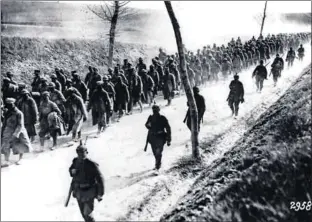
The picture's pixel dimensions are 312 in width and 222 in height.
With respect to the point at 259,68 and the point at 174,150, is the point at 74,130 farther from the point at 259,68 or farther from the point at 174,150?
the point at 259,68

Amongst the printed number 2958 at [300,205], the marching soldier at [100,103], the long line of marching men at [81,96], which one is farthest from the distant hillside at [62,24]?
the printed number 2958 at [300,205]

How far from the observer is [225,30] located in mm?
63625

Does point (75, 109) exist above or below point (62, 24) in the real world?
below

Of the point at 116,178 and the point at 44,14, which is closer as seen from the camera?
the point at 116,178

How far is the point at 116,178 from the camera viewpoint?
9227mm

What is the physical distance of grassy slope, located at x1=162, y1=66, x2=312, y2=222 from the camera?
271 inches

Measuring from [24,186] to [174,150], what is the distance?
426 centimetres

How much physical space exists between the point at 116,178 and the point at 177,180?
1.40m

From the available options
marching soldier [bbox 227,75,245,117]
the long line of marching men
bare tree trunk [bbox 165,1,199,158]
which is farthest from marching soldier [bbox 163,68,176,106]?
bare tree trunk [bbox 165,1,199,158]

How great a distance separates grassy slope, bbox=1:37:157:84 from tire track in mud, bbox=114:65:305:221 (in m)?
15.2

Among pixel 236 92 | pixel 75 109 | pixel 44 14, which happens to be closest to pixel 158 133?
pixel 75 109

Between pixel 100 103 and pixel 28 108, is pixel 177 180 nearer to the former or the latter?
pixel 100 103

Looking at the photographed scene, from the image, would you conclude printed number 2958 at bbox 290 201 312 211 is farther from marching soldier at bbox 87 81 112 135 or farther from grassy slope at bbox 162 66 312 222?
marching soldier at bbox 87 81 112 135

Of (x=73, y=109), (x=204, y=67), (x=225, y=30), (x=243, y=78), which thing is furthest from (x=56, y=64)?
(x=225, y=30)
